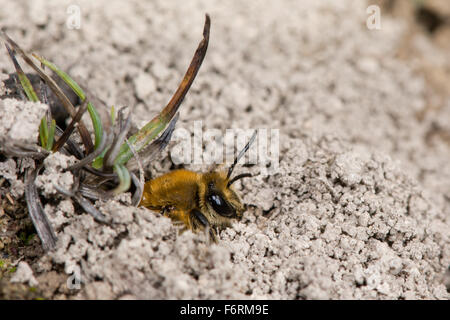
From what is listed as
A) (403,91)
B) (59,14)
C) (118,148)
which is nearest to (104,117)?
(118,148)

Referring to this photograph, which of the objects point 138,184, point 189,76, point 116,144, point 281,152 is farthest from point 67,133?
point 281,152

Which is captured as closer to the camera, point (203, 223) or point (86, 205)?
point (86, 205)

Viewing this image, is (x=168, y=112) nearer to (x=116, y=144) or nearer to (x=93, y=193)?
(x=116, y=144)

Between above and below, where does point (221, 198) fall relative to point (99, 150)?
below

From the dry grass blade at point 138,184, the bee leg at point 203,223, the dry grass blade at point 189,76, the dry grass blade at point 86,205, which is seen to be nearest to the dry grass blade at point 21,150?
the dry grass blade at point 86,205

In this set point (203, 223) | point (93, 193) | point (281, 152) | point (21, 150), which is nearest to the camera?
point (21, 150)
